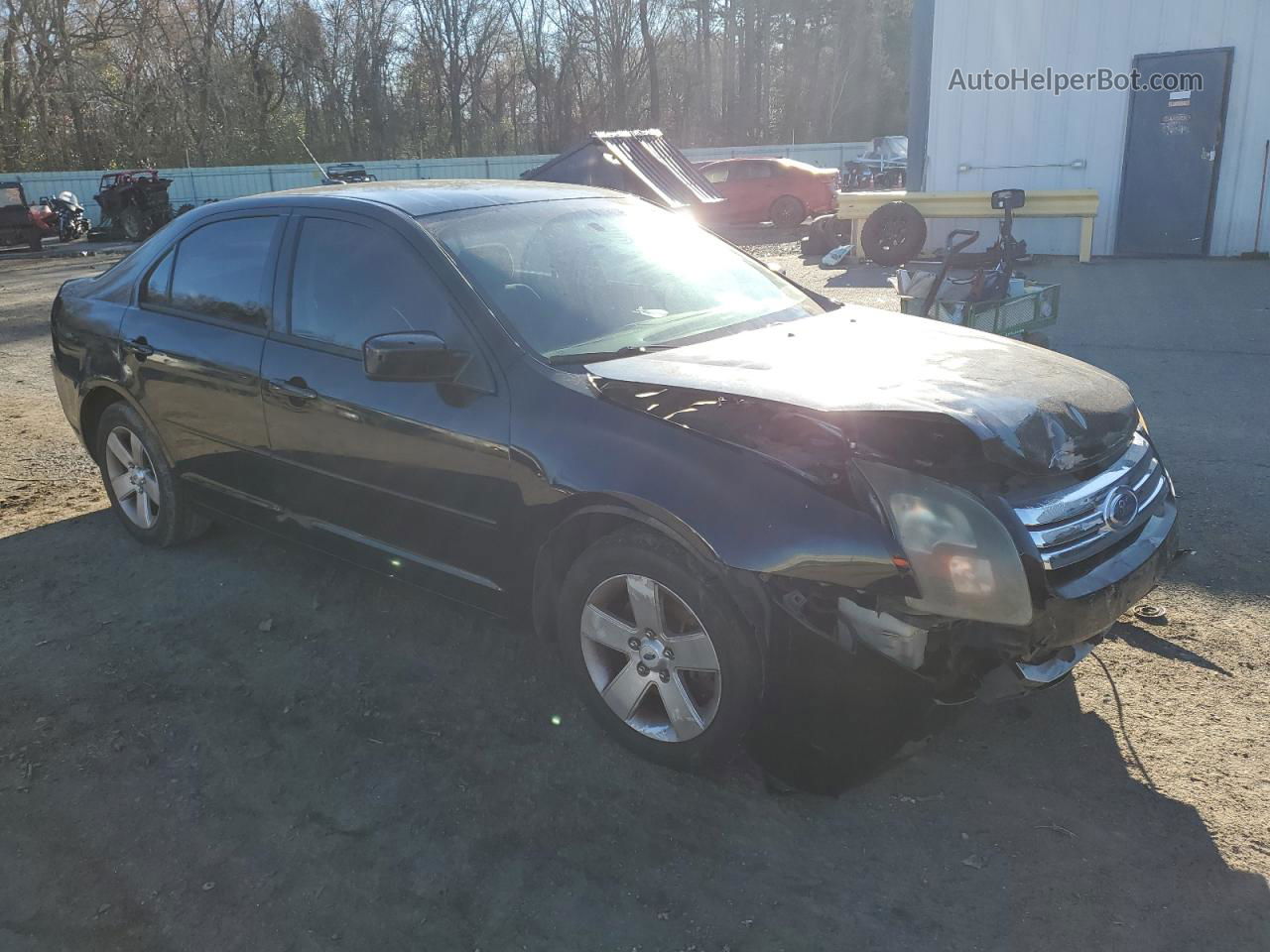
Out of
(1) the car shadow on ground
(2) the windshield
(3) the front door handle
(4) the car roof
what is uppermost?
(4) the car roof

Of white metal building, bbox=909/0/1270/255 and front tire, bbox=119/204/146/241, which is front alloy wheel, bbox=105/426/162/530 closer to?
white metal building, bbox=909/0/1270/255

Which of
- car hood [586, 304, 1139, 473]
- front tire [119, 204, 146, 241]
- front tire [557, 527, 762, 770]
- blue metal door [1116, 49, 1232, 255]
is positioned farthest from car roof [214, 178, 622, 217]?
front tire [119, 204, 146, 241]

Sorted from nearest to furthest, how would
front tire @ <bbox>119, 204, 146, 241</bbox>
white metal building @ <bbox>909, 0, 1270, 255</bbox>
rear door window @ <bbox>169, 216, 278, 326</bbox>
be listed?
rear door window @ <bbox>169, 216, 278, 326</bbox> < white metal building @ <bbox>909, 0, 1270, 255</bbox> < front tire @ <bbox>119, 204, 146, 241</bbox>

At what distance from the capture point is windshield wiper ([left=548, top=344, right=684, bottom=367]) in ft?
10.6

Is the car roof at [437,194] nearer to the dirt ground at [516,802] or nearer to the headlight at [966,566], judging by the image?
the dirt ground at [516,802]

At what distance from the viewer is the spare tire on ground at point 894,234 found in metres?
13.8

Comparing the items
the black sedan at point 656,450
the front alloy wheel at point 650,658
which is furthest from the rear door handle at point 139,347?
the front alloy wheel at point 650,658

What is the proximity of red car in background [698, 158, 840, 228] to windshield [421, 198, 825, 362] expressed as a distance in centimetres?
1785

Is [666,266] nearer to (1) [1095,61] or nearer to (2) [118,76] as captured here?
(1) [1095,61]

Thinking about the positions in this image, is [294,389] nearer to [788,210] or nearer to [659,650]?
[659,650]

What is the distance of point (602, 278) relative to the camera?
3689mm

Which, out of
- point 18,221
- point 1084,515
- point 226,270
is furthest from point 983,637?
point 18,221

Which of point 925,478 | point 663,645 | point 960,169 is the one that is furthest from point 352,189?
point 960,169

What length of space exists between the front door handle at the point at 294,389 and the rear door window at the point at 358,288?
183 mm
